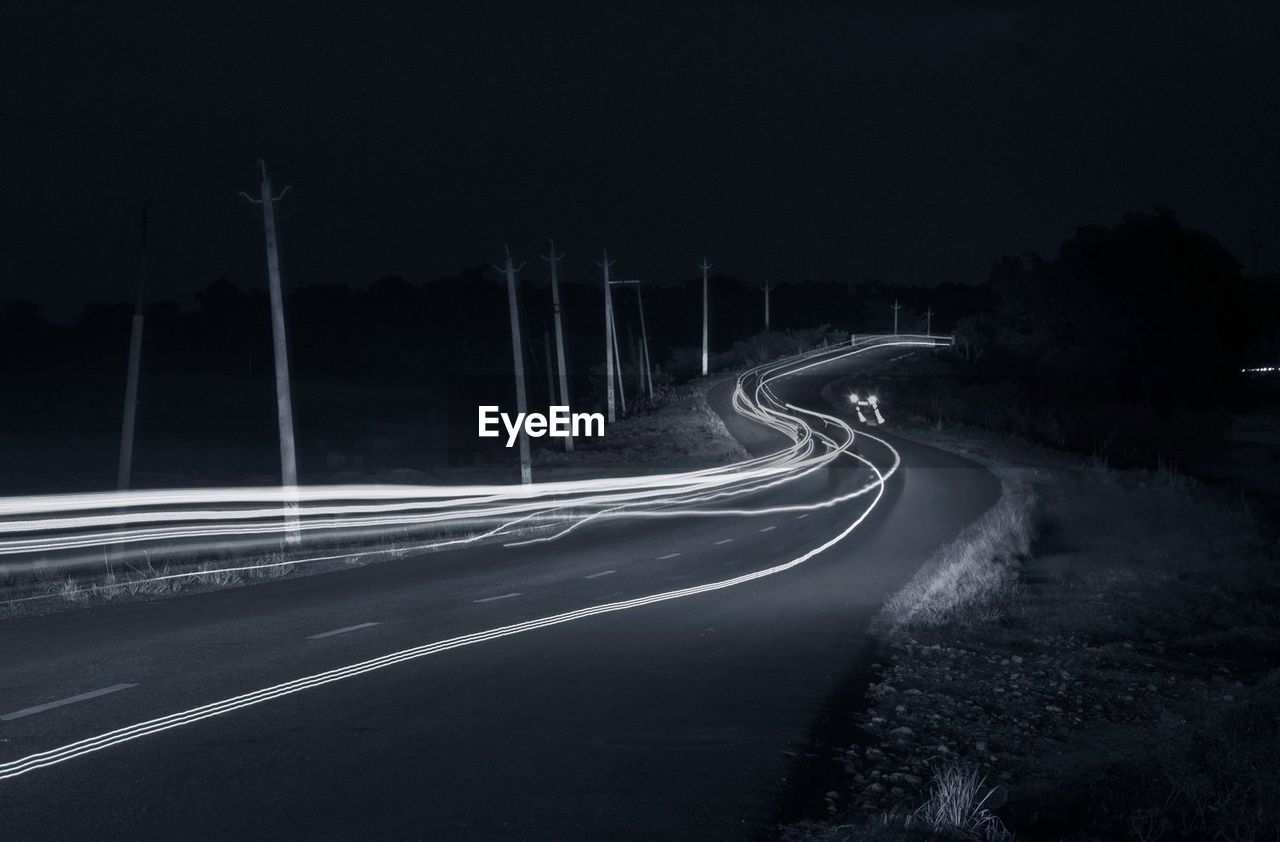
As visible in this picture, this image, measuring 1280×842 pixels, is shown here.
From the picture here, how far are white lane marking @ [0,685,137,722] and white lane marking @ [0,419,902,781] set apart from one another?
0.97m

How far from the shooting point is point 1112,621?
14953mm

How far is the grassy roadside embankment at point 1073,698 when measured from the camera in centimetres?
691

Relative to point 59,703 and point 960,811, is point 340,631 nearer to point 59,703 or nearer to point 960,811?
point 59,703

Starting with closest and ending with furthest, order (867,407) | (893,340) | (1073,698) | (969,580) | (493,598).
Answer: (1073,698) < (493,598) < (969,580) < (867,407) < (893,340)

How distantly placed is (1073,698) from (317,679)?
266 inches

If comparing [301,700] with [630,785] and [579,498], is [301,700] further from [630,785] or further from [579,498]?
[579,498]

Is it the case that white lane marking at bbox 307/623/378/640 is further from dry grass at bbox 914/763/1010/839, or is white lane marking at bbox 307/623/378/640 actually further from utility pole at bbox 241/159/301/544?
utility pole at bbox 241/159/301/544

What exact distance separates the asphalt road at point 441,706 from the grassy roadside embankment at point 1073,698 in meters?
0.66

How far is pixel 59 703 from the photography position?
9.30 metres

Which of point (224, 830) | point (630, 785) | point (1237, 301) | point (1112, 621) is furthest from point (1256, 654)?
point (1237, 301)

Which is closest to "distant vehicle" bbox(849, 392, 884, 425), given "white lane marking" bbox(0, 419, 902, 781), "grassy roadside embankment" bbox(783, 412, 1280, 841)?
"grassy roadside embankment" bbox(783, 412, 1280, 841)

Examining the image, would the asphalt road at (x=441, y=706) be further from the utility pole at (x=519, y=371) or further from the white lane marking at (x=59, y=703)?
the utility pole at (x=519, y=371)

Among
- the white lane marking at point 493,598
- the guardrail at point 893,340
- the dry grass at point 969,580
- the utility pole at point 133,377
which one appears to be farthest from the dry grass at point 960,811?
the guardrail at point 893,340

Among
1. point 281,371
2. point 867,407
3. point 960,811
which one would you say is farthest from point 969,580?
point 867,407
